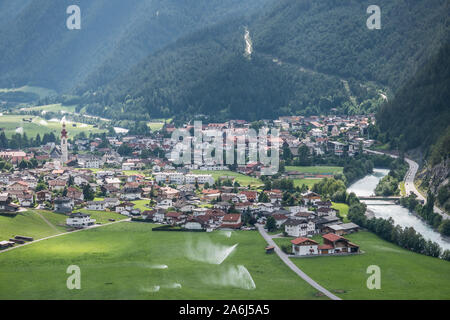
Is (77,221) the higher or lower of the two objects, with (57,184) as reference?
lower

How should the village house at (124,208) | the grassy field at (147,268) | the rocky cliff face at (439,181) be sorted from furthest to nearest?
the rocky cliff face at (439,181) < the village house at (124,208) < the grassy field at (147,268)

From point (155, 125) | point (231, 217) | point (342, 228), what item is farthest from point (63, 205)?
point (155, 125)

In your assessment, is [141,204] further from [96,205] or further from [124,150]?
[124,150]

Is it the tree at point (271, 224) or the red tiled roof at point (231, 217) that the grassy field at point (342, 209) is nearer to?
the tree at point (271, 224)

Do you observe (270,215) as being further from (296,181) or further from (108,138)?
(108,138)

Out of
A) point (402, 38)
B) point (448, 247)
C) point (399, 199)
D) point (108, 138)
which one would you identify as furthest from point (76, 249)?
point (402, 38)

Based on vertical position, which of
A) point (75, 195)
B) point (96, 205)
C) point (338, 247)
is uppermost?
point (75, 195)

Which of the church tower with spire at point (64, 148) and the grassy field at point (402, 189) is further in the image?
the church tower with spire at point (64, 148)

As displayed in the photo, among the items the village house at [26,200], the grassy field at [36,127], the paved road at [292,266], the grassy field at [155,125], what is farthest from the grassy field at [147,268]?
the grassy field at [155,125]
